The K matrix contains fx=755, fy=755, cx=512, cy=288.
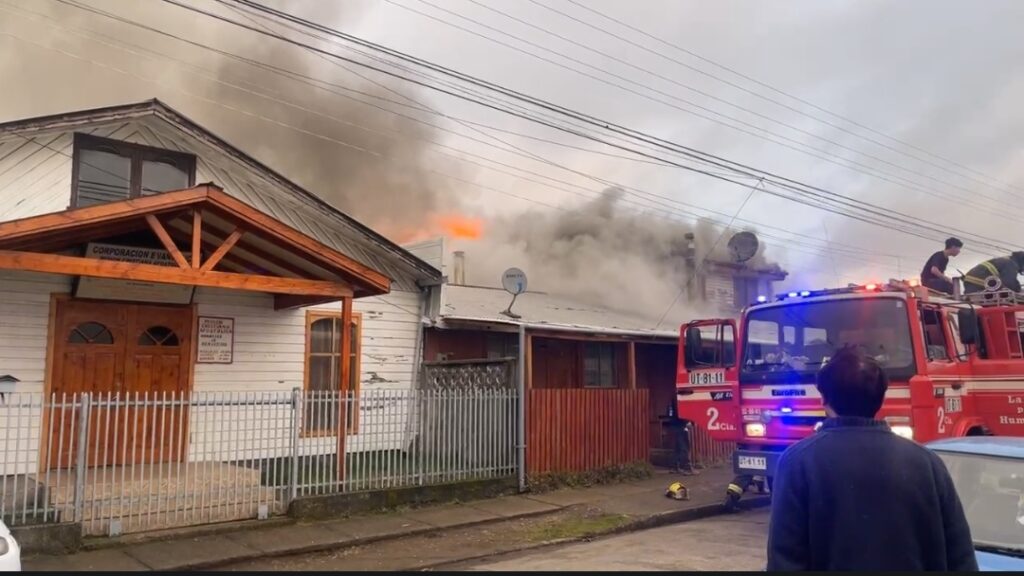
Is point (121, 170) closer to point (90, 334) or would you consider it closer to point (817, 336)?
point (90, 334)

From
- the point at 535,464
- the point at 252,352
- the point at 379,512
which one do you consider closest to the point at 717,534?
the point at 535,464

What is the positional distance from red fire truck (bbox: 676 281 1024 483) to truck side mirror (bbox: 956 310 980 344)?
0.01 metres

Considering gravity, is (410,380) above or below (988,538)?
above

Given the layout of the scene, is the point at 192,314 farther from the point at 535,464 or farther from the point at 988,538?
the point at 988,538

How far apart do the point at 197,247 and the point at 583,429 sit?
6.29 metres

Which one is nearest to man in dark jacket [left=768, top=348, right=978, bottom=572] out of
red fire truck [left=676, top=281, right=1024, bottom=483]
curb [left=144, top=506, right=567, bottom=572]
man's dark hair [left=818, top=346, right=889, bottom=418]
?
man's dark hair [left=818, top=346, right=889, bottom=418]

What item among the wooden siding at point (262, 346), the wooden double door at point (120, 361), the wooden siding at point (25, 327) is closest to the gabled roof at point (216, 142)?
the wooden siding at point (262, 346)

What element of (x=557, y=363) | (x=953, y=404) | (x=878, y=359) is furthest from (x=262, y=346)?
(x=953, y=404)

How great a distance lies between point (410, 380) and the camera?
13008 millimetres

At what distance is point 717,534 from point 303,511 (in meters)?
4.70

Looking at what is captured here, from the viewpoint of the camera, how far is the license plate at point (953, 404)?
7561 mm

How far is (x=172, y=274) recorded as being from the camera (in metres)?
8.41

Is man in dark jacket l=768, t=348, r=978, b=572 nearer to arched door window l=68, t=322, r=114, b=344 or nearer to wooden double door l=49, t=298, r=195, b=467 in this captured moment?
wooden double door l=49, t=298, r=195, b=467

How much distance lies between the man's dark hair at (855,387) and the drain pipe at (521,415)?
8.30 meters
